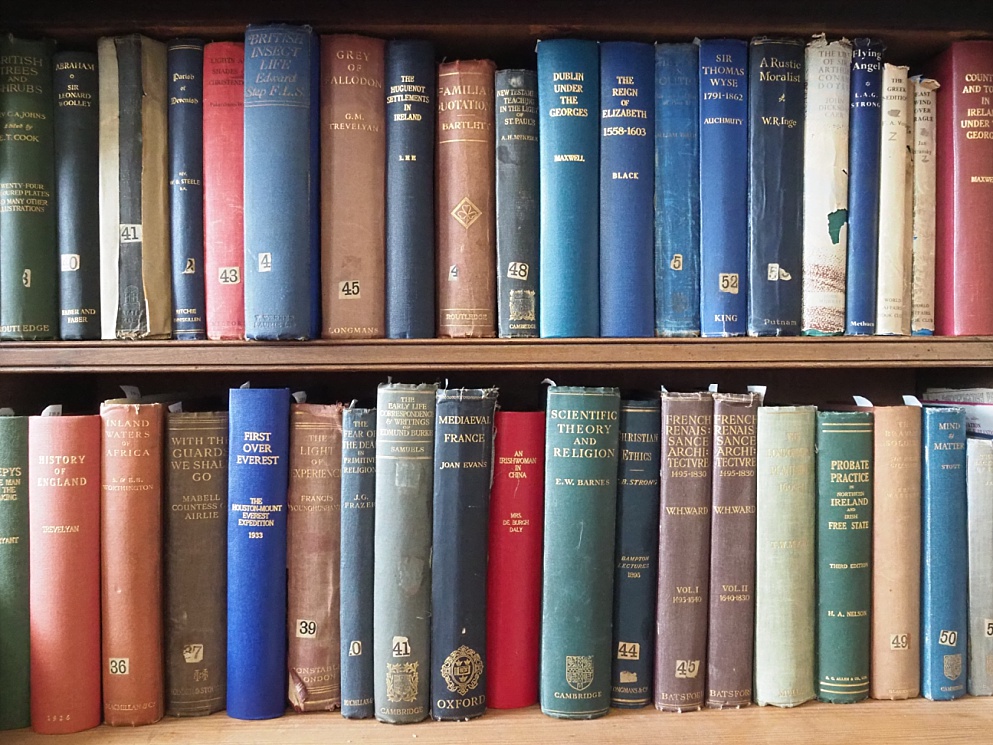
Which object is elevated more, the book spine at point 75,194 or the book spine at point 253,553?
the book spine at point 75,194

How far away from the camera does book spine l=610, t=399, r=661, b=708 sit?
0.82 meters

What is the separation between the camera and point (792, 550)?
815mm

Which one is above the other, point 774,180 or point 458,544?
point 774,180

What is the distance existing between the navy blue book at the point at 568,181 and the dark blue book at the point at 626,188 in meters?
0.01

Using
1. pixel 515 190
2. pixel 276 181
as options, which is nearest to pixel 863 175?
pixel 515 190

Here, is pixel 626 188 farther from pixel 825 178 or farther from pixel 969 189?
pixel 969 189

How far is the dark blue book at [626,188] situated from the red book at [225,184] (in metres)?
0.38

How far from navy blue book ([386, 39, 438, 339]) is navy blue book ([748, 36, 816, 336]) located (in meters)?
0.34

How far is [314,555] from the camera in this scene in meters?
0.81

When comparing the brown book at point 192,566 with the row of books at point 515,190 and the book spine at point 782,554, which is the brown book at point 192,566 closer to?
the row of books at point 515,190

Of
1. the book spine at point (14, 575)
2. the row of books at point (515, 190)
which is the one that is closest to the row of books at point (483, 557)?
the book spine at point (14, 575)

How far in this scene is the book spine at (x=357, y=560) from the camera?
2.64ft

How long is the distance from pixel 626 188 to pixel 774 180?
0.51 ft

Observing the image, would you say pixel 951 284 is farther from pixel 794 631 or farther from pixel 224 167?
pixel 224 167
